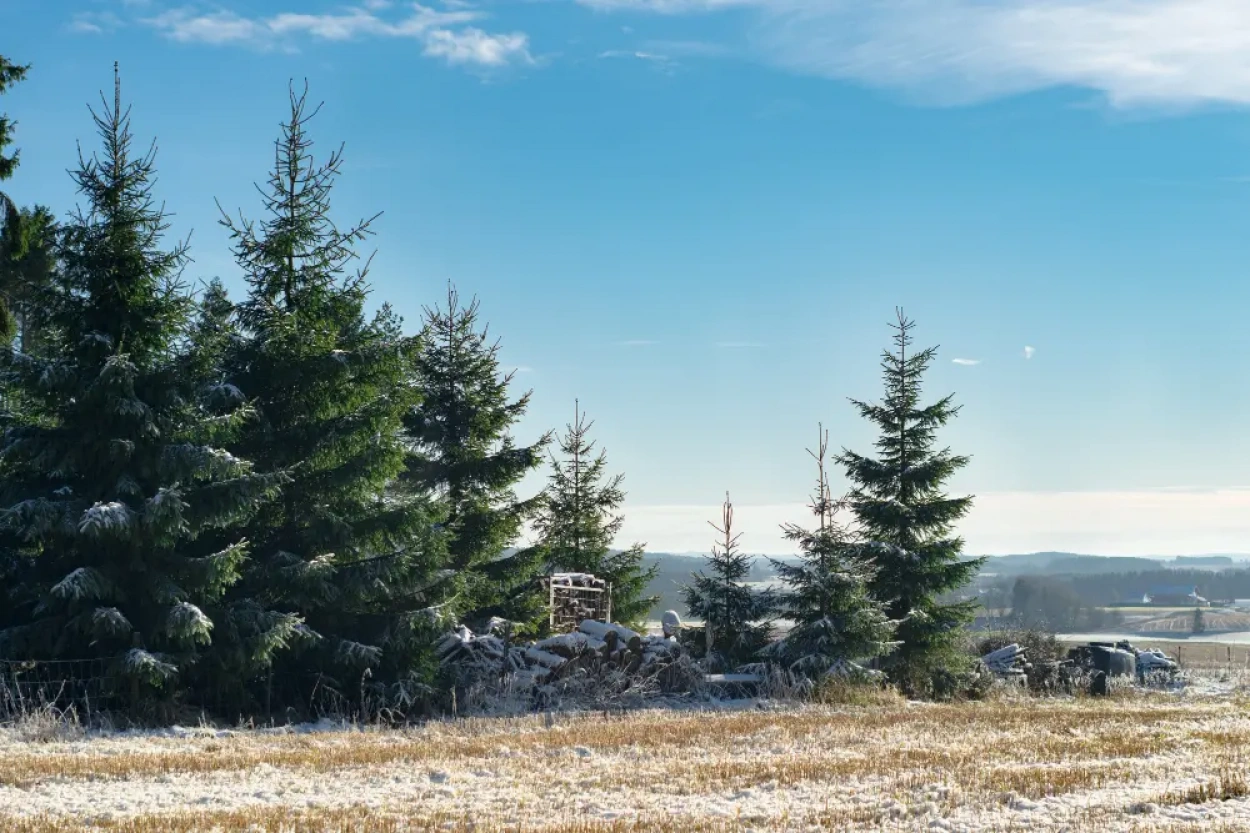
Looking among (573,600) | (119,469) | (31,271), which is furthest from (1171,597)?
(119,469)

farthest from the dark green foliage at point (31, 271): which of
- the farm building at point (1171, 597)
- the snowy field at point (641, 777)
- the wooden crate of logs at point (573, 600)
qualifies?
the farm building at point (1171, 597)

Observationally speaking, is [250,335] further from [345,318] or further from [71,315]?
[71,315]

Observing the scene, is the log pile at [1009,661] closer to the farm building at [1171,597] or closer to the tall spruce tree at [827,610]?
the tall spruce tree at [827,610]

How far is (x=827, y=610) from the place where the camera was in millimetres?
26438

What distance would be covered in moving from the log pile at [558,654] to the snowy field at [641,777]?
416cm

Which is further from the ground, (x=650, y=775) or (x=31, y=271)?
(x=31, y=271)

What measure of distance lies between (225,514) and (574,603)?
→ 14239mm

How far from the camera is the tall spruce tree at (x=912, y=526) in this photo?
2919 centimetres

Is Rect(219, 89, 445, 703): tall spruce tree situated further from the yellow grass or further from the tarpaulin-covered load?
the tarpaulin-covered load

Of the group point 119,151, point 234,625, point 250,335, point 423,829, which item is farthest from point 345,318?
point 423,829

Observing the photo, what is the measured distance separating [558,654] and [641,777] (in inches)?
439

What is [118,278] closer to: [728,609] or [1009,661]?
[728,609]

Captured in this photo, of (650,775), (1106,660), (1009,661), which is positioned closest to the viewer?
(650,775)

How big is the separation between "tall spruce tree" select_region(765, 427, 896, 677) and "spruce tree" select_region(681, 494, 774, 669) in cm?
103
